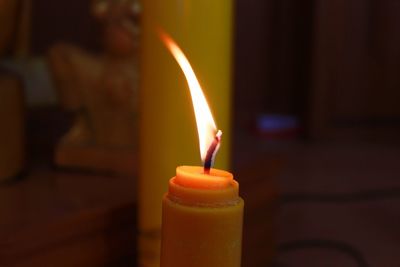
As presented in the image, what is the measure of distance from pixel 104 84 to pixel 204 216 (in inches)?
16.2

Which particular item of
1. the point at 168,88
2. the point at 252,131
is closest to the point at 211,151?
the point at 168,88

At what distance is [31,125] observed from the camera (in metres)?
0.88

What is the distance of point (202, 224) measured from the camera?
25cm

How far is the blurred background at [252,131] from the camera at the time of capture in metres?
0.49

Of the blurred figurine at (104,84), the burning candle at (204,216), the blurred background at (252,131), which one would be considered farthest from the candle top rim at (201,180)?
the blurred figurine at (104,84)

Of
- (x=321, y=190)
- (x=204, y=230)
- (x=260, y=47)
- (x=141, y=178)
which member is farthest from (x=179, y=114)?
(x=260, y=47)

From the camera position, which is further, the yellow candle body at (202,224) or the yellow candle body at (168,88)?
the yellow candle body at (168,88)

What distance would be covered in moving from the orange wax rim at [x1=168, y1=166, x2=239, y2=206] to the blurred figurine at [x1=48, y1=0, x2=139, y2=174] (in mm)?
359

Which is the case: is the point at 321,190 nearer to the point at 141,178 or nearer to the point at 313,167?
the point at 313,167

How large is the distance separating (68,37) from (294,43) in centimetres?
70

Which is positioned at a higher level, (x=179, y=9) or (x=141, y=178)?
(x=179, y=9)

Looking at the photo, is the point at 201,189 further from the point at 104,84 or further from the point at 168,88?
the point at 104,84

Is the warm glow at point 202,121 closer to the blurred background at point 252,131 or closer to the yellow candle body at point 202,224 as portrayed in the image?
the yellow candle body at point 202,224

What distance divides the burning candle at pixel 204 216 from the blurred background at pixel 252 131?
0.60ft
